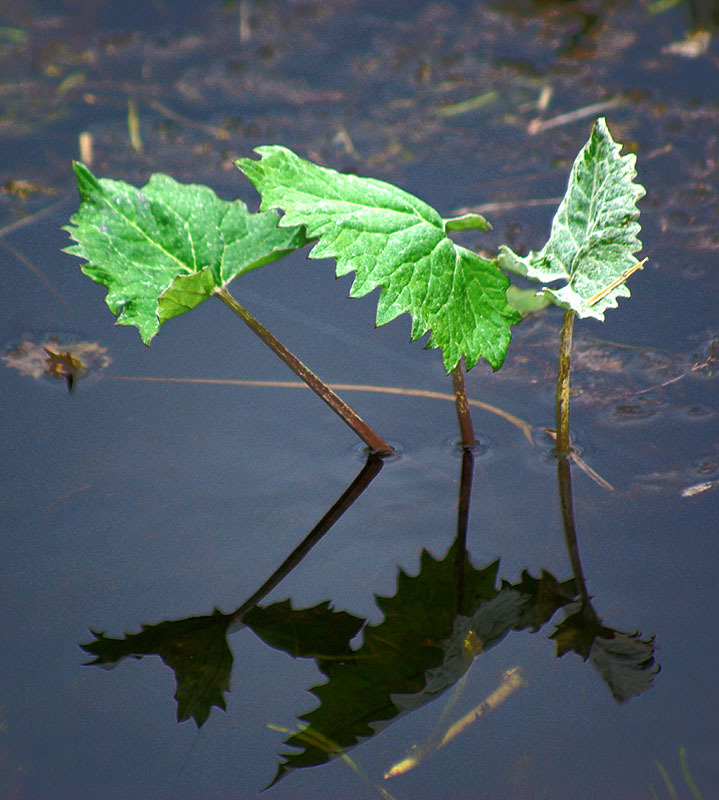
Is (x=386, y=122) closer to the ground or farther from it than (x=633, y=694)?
farther from it

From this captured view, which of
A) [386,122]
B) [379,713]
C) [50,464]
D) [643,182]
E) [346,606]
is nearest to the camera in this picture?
[379,713]

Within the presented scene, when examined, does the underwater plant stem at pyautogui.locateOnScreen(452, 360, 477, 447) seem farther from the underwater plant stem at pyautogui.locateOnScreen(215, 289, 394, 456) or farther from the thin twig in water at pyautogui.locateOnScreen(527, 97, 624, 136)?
the thin twig in water at pyautogui.locateOnScreen(527, 97, 624, 136)

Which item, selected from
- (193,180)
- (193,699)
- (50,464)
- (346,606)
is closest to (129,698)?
(193,699)

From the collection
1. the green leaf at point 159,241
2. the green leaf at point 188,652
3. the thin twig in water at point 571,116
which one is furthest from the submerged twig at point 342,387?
the thin twig in water at point 571,116

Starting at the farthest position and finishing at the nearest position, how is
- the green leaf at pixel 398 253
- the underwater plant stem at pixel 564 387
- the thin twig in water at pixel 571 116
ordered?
the thin twig in water at pixel 571 116, the underwater plant stem at pixel 564 387, the green leaf at pixel 398 253

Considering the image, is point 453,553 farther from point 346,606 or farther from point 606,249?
point 606,249

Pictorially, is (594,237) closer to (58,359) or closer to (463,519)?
(463,519)

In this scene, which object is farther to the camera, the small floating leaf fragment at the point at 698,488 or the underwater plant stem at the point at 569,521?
the small floating leaf fragment at the point at 698,488

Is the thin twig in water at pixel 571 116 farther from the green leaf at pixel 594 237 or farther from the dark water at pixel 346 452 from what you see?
the green leaf at pixel 594 237
